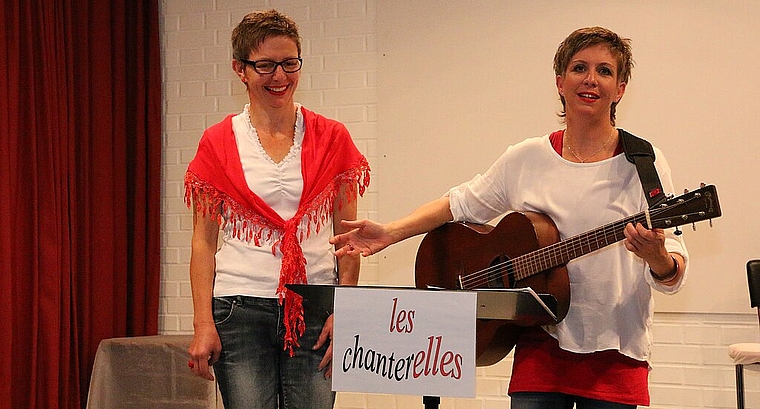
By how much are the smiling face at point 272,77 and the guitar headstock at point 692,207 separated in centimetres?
95

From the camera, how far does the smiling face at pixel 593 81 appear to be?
84.7 inches

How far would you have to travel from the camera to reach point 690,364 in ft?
12.0

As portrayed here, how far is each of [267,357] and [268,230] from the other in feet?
1.02

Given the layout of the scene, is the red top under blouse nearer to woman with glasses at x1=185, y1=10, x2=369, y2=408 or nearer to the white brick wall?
woman with glasses at x1=185, y1=10, x2=369, y2=408

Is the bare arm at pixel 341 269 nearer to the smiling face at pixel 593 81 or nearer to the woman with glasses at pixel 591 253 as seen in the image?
the woman with glasses at pixel 591 253

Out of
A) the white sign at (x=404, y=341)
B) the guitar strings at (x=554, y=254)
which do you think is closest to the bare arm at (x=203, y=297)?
the white sign at (x=404, y=341)

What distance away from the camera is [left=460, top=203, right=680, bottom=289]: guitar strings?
6.58ft

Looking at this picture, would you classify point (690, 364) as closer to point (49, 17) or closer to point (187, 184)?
point (187, 184)

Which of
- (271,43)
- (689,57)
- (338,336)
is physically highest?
(689,57)

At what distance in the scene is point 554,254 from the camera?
6.96 feet

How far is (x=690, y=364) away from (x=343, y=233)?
2.00 m

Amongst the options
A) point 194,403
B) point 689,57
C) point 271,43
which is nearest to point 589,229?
point 271,43

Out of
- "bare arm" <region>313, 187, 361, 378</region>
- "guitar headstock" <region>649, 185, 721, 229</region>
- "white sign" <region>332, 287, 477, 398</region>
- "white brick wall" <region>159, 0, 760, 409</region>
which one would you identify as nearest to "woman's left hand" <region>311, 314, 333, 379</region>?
"bare arm" <region>313, 187, 361, 378</region>

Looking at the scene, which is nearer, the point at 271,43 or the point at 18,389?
the point at 271,43
